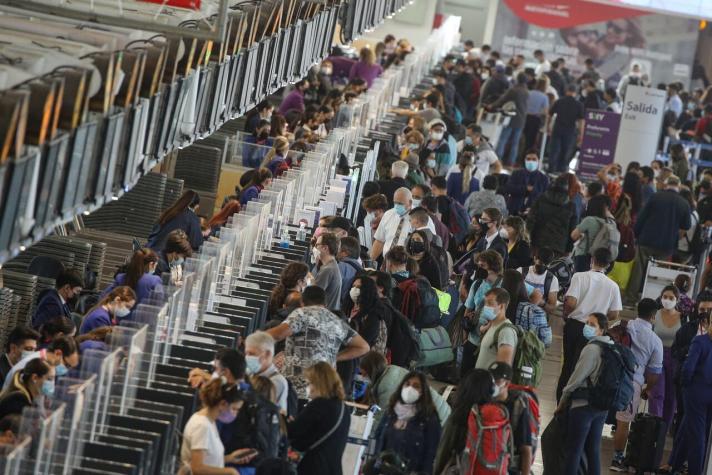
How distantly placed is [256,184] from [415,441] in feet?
18.5

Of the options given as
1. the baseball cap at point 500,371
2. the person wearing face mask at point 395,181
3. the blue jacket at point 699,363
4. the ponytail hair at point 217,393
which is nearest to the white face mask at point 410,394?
the baseball cap at point 500,371

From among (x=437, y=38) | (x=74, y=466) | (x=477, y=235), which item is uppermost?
(x=437, y=38)

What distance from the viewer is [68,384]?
7.94 meters

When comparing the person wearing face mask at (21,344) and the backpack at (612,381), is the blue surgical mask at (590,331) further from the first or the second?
the person wearing face mask at (21,344)

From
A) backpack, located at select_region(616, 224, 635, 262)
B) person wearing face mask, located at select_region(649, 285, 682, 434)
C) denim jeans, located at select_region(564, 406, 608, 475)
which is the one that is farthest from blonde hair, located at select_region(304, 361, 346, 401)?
backpack, located at select_region(616, 224, 635, 262)

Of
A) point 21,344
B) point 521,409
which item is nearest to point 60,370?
point 21,344

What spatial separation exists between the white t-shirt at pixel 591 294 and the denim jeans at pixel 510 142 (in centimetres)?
1200

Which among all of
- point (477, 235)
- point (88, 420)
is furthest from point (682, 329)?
point (88, 420)

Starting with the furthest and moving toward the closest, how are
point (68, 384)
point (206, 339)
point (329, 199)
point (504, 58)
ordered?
point (504, 58), point (329, 199), point (206, 339), point (68, 384)

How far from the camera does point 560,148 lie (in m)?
27.1

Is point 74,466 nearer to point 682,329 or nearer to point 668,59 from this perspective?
point 682,329

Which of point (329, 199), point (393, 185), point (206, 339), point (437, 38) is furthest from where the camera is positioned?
point (437, 38)

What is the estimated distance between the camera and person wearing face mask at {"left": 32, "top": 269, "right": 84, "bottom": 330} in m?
12.2

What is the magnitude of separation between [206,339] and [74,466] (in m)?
2.26
